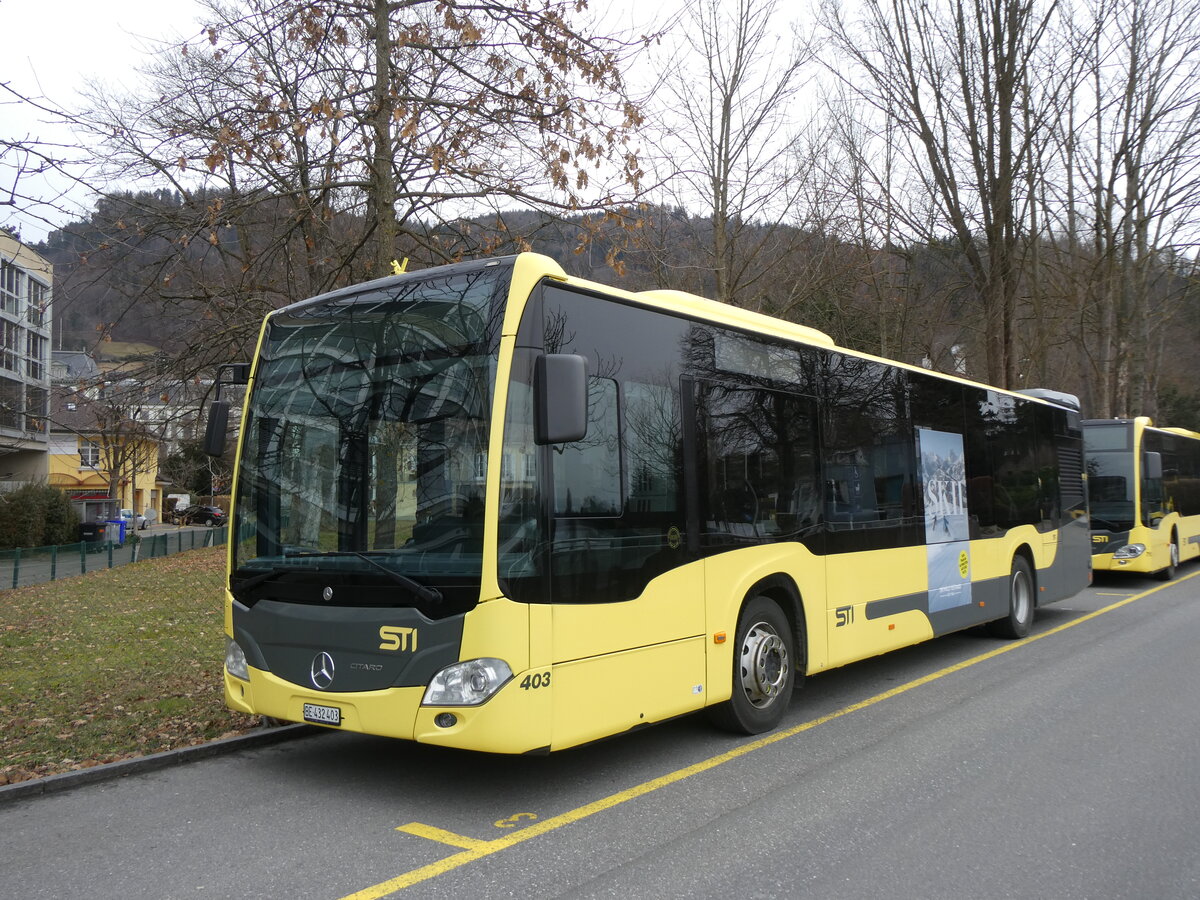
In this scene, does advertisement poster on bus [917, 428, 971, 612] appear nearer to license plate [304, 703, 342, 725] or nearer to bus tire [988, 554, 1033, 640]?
bus tire [988, 554, 1033, 640]

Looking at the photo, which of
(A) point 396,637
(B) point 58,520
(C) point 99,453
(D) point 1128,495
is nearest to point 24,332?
(A) point 396,637

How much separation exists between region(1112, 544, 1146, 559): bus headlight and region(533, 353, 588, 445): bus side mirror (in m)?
15.9

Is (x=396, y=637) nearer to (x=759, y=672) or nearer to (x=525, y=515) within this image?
(x=525, y=515)

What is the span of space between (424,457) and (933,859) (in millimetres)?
3281

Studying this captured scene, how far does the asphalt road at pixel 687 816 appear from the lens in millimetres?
4125

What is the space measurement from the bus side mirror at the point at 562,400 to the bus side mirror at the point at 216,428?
8.52ft

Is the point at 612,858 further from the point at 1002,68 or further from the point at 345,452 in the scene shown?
the point at 1002,68

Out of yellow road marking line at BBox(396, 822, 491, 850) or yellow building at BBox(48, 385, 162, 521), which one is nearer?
yellow road marking line at BBox(396, 822, 491, 850)

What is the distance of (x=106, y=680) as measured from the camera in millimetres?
9000

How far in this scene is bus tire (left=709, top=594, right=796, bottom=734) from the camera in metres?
6.58

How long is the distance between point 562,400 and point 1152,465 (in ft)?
54.1

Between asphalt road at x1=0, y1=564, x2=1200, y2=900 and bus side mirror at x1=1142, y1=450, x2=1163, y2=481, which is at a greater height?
bus side mirror at x1=1142, y1=450, x2=1163, y2=481

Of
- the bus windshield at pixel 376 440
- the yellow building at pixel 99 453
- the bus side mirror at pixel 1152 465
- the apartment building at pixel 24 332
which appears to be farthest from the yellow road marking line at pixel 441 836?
the bus side mirror at pixel 1152 465

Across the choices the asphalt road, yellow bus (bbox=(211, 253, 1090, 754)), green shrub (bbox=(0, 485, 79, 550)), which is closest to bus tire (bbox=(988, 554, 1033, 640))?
the asphalt road
